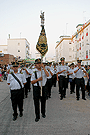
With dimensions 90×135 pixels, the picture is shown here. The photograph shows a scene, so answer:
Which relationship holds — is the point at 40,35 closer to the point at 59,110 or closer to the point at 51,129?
the point at 59,110

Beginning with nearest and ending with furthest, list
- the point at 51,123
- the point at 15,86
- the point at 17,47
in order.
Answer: the point at 51,123 → the point at 15,86 → the point at 17,47

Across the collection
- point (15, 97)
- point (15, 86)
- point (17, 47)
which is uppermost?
point (17, 47)

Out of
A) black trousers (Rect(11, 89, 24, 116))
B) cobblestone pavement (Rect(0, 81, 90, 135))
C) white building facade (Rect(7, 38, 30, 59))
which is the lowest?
cobblestone pavement (Rect(0, 81, 90, 135))

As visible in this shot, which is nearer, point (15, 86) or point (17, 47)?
point (15, 86)

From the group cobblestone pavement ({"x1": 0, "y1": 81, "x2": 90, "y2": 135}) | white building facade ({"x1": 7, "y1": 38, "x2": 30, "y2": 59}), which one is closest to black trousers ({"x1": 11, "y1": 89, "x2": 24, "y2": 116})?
cobblestone pavement ({"x1": 0, "y1": 81, "x2": 90, "y2": 135})

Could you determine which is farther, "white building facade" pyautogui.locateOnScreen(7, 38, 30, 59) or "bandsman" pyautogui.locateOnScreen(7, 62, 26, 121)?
"white building facade" pyautogui.locateOnScreen(7, 38, 30, 59)

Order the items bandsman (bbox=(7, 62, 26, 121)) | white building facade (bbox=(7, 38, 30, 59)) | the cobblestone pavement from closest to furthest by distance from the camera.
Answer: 1. the cobblestone pavement
2. bandsman (bbox=(7, 62, 26, 121))
3. white building facade (bbox=(7, 38, 30, 59))

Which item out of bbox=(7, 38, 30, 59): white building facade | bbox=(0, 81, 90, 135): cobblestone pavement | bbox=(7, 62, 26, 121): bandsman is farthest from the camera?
bbox=(7, 38, 30, 59): white building facade

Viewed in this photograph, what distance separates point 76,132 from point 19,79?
2523 millimetres

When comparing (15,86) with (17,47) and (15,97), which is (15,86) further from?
(17,47)

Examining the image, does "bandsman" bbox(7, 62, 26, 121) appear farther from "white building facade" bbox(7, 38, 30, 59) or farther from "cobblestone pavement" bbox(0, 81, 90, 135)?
"white building facade" bbox(7, 38, 30, 59)

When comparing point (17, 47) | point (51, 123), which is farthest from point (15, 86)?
point (17, 47)

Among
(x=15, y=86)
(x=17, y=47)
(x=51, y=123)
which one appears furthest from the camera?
(x=17, y=47)

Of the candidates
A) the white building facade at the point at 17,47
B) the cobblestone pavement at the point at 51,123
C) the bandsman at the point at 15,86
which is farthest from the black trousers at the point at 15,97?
the white building facade at the point at 17,47
